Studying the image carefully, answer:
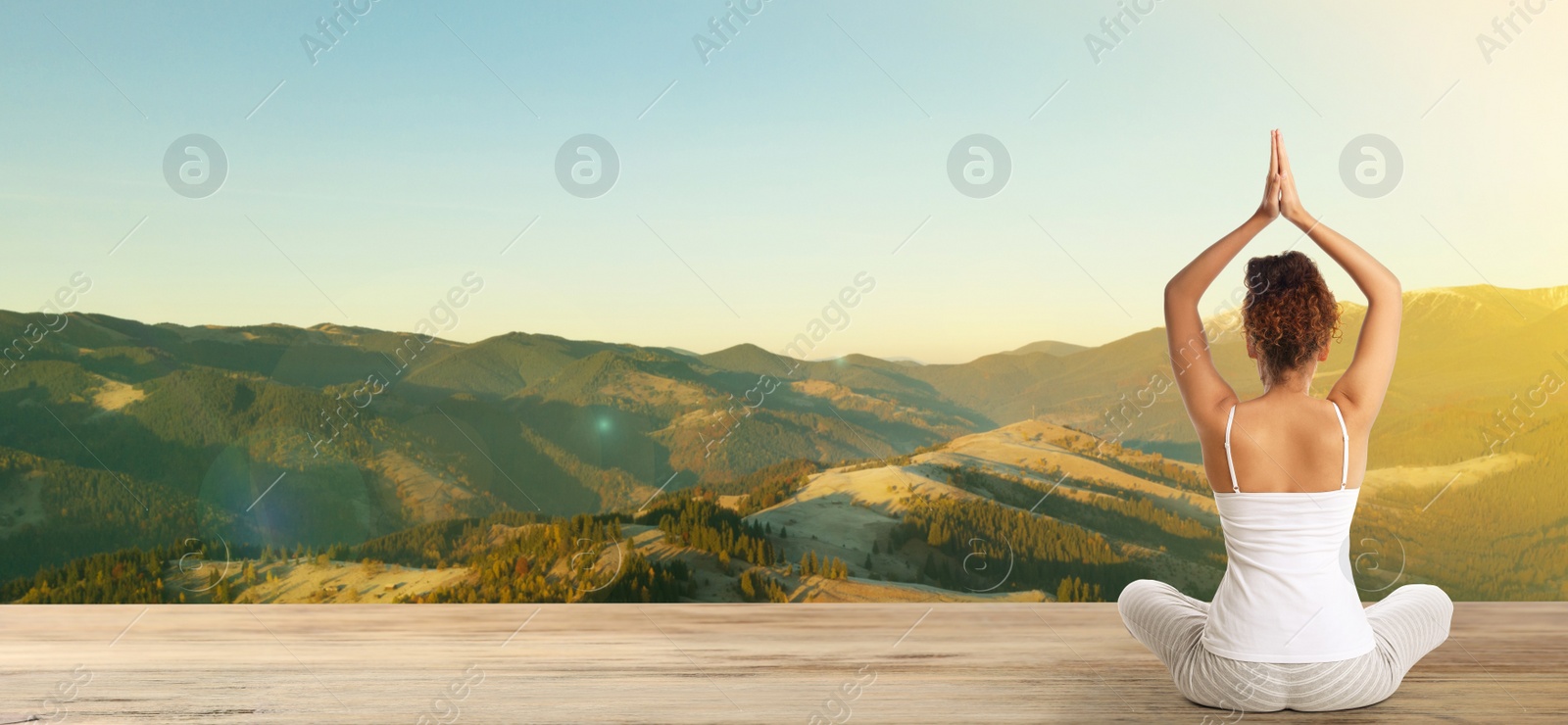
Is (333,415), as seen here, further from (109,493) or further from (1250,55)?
(1250,55)

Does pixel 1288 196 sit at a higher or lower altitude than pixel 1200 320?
higher

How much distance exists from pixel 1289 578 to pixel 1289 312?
415 millimetres

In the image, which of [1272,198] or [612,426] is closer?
[1272,198]

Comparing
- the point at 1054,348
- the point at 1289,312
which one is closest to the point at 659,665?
the point at 1289,312

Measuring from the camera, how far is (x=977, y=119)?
14.1ft

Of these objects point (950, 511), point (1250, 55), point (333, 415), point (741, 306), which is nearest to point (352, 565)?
point (333, 415)

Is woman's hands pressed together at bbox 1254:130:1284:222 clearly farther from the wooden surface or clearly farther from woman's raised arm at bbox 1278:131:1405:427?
the wooden surface

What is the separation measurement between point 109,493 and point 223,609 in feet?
5.18

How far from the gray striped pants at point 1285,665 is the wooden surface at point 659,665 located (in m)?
0.06

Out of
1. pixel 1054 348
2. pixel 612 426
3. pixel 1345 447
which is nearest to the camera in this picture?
pixel 1345 447

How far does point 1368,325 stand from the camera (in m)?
1.59

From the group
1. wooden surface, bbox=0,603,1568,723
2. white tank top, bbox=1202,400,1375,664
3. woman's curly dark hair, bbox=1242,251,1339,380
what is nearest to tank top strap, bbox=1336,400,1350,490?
white tank top, bbox=1202,400,1375,664

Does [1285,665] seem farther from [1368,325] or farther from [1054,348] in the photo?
[1054,348]

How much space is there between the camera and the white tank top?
155cm
